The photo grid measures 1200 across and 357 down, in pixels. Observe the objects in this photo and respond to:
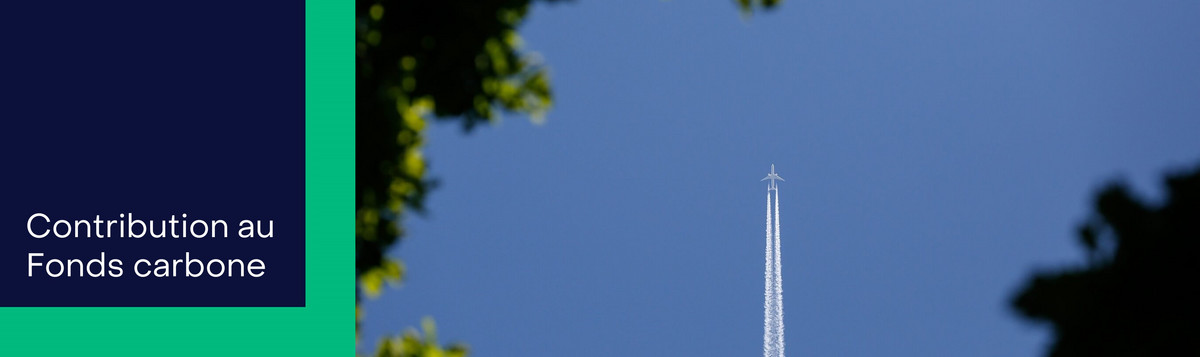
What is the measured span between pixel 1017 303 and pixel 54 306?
30.9ft

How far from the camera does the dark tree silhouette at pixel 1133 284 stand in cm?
770

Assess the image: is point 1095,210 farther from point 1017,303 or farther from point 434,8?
point 434,8

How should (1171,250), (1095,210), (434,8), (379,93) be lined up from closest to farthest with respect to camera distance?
(1171,250)
(1095,210)
(379,93)
(434,8)

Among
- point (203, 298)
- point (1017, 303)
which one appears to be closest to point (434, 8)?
point (203, 298)

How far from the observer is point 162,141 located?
8625 millimetres

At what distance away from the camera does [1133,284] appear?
792cm

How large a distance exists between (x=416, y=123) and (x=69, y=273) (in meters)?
3.83

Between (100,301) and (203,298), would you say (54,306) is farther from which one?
(203,298)

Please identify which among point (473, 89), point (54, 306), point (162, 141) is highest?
point (473, 89)

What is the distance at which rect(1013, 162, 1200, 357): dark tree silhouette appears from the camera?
7.70 m

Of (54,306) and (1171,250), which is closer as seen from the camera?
(1171,250)

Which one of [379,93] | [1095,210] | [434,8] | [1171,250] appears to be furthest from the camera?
[434,8]

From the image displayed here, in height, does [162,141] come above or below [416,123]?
below

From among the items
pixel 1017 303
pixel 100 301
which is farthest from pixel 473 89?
pixel 1017 303
